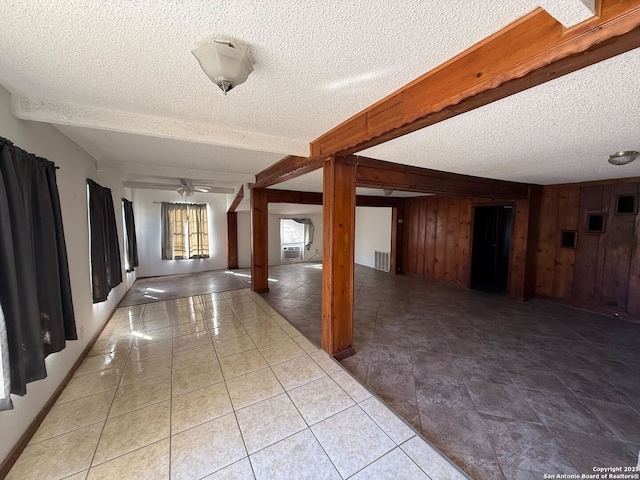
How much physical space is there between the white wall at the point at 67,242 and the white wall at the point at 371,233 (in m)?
6.14

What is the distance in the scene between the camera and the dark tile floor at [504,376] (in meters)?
1.50

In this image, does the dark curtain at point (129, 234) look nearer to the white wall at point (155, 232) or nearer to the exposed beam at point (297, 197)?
the white wall at point (155, 232)

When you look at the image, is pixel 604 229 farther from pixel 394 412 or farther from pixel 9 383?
pixel 9 383

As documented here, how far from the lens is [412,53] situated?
1.07m

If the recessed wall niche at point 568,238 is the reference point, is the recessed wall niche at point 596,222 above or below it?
above

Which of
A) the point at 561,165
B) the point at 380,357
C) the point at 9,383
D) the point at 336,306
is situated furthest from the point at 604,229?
the point at 9,383

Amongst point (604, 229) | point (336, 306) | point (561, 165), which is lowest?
point (336, 306)

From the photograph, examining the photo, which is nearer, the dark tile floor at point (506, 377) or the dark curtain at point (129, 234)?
the dark tile floor at point (506, 377)

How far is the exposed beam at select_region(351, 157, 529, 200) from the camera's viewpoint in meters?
2.57

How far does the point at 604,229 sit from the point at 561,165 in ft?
6.35

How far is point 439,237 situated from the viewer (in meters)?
5.66

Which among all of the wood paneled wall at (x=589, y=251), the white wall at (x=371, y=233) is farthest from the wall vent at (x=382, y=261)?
the wood paneled wall at (x=589, y=251)

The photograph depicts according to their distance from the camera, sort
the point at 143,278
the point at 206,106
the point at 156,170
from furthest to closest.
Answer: the point at 143,278 < the point at 156,170 < the point at 206,106

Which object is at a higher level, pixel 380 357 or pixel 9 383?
pixel 9 383
